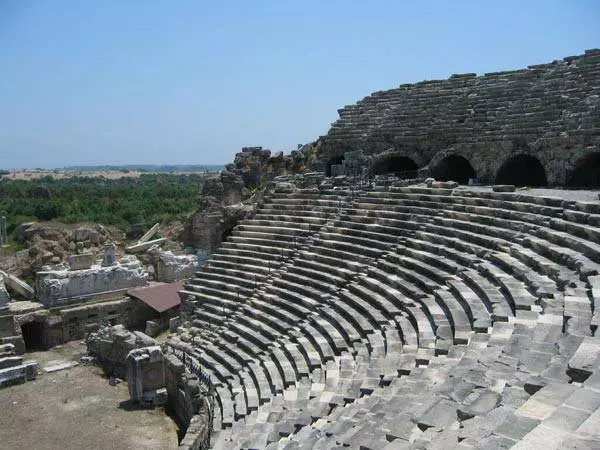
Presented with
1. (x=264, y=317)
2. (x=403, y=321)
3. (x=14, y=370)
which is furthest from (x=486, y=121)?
(x=14, y=370)

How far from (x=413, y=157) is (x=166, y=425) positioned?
1340 centimetres

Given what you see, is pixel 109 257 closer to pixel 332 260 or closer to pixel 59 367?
pixel 59 367

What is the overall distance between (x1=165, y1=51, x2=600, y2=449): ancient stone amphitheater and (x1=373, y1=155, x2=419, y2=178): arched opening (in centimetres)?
357

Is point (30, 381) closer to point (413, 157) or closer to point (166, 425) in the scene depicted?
point (166, 425)

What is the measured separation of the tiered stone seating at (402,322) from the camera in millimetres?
5816

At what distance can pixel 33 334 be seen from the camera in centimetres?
2047

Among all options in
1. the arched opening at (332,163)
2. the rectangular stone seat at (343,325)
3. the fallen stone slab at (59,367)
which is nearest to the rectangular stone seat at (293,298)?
the rectangular stone seat at (343,325)

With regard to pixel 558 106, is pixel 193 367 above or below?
below

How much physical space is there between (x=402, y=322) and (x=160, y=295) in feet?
38.5

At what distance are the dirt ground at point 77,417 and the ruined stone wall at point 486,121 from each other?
1291 centimetres

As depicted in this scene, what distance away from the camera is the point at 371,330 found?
11773 millimetres

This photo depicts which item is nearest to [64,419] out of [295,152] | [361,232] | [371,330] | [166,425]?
[166,425]

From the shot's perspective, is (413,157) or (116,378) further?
(413,157)

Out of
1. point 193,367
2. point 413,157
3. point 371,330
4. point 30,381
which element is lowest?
point 30,381
